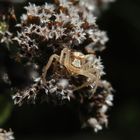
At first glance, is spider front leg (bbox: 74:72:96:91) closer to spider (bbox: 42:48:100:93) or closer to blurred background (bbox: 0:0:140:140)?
spider (bbox: 42:48:100:93)

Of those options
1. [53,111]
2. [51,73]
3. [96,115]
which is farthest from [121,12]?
[51,73]

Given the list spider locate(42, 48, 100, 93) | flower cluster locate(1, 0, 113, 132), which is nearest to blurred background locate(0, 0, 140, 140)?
flower cluster locate(1, 0, 113, 132)

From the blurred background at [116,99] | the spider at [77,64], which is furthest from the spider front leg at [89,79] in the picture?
the blurred background at [116,99]

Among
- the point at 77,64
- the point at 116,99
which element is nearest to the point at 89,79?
the point at 77,64

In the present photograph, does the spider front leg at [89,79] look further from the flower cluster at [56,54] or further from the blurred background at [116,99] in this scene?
the blurred background at [116,99]

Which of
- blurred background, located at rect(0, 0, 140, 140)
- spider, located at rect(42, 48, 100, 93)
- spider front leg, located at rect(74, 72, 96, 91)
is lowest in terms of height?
spider front leg, located at rect(74, 72, 96, 91)
